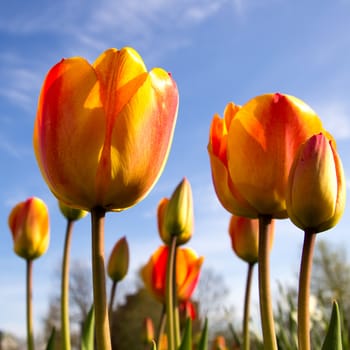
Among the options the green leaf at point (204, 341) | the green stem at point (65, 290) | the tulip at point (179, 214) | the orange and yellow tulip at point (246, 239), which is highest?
the tulip at point (179, 214)

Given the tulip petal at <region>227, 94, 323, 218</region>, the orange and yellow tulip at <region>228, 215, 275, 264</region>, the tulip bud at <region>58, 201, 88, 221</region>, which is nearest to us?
the tulip petal at <region>227, 94, 323, 218</region>

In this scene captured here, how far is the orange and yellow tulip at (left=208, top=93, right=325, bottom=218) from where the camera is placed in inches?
28.3

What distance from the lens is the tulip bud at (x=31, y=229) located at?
1480 millimetres

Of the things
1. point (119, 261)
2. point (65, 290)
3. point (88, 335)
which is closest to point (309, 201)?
point (88, 335)

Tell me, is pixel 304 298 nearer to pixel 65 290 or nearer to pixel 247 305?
pixel 247 305

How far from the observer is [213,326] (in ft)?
49.2

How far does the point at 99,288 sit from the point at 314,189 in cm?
28

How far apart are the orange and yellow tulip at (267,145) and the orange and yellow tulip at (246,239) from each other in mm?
448

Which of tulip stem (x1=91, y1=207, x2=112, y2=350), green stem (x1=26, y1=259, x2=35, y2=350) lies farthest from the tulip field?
green stem (x1=26, y1=259, x2=35, y2=350)

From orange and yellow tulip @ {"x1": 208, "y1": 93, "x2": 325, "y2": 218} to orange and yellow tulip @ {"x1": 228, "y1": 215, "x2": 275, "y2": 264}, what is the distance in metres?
0.45

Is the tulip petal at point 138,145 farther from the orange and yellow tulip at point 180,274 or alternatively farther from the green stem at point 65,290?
the orange and yellow tulip at point 180,274

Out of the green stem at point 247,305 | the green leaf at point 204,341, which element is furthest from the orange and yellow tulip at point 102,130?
the green stem at point 247,305

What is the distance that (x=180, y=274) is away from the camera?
62.2 inches

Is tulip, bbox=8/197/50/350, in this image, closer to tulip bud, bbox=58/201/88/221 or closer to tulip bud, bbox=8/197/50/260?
tulip bud, bbox=8/197/50/260
